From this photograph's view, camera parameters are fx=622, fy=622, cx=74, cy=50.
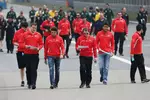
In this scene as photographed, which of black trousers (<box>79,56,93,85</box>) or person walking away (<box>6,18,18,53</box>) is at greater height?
black trousers (<box>79,56,93,85</box>)

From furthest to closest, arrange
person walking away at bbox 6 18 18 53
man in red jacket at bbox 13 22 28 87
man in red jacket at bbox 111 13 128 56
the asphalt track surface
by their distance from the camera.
Result: person walking away at bbox 6 18 18 53, man in red jacket at bbox 111 13 128 56, man in red jacket at bbox 13 22 28 87, the asphalt track surface

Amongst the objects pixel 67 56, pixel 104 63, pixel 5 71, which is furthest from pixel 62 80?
pixel 67 56

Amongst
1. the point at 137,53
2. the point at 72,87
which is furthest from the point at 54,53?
the point at 137,53

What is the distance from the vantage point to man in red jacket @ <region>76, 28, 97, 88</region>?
16422 mm

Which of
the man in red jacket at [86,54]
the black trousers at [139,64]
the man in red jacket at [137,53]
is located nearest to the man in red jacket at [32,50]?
the man in red jacket at [86,54]

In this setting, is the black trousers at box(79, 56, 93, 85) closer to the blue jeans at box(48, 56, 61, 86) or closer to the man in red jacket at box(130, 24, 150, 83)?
the blue jeans at box(48, 56, 61, 86)

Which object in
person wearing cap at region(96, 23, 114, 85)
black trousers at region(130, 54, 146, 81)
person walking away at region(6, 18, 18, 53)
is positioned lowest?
person walking away at region(6, 18, 18, 53)

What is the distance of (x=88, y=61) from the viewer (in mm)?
16484

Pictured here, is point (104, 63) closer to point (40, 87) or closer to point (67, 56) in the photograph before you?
point (40, 87)

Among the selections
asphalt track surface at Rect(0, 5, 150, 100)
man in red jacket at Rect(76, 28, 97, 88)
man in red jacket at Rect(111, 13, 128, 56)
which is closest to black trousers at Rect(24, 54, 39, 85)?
asphalt track surface at Rect(0, 5, 150, 100)

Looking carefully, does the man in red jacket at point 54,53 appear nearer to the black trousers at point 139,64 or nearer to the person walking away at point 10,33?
the black trousers at point 139,64

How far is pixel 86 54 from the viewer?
1652 cm

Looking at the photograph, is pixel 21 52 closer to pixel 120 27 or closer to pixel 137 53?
pixel 137 53

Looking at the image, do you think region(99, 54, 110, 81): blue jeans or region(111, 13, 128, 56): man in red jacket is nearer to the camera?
region(99, 54, 110, 81): blue jeans
